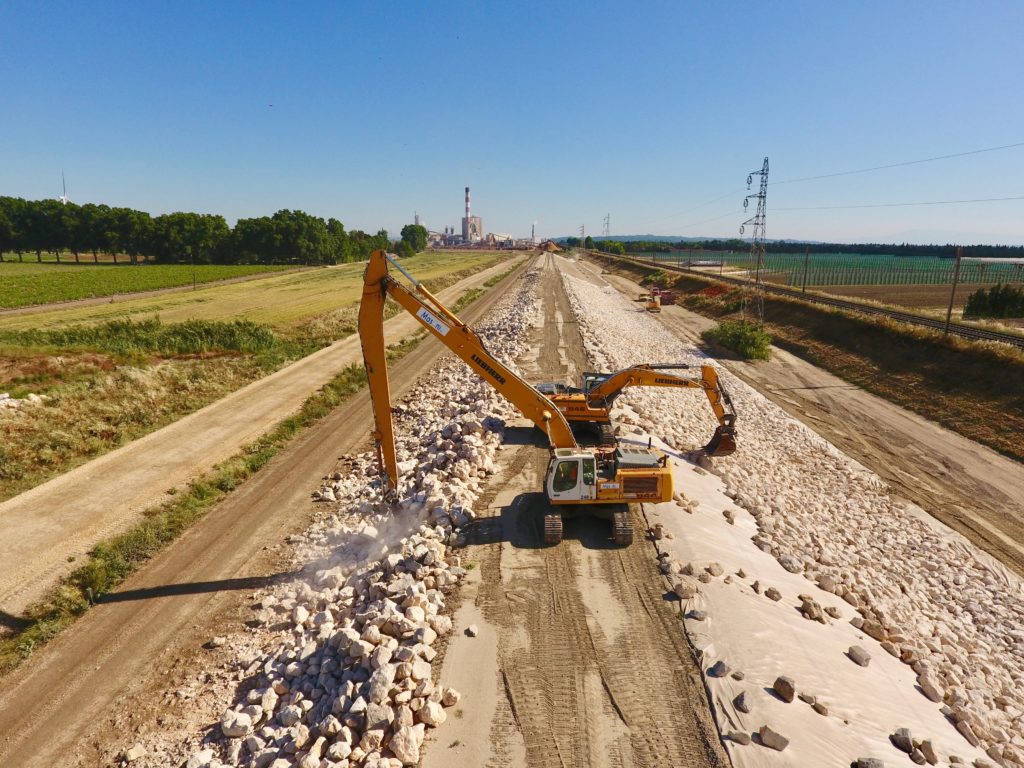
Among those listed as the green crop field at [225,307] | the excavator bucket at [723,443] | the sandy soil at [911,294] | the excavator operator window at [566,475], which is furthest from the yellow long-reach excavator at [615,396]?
the sandy soil at [911,294]

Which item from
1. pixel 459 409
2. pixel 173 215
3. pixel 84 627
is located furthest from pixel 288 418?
pixel 173 215

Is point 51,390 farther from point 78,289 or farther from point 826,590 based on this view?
point 78,289

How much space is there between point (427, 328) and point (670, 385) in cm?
730

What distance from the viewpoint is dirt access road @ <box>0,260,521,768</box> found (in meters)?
9.27

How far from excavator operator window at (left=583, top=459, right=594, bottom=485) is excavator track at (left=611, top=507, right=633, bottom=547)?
3.84 feet

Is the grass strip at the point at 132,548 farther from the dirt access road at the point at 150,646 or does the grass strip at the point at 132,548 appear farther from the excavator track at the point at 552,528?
the excavator track at the point at 552,528

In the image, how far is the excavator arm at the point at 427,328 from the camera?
1296 centimetres

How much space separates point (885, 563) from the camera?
15734 mm

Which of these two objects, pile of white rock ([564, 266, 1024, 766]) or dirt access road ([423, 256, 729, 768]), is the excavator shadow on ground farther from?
pile of white rock ([564, 266, 1024, 766])

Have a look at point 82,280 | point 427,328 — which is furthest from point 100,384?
point 82,280

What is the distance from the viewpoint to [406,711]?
828cm

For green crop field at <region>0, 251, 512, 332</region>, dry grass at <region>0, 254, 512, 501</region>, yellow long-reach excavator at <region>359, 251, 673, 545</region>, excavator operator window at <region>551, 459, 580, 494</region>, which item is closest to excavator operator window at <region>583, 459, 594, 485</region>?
yellow long-reach excavator at <region>359, 251, 673, 545</region>

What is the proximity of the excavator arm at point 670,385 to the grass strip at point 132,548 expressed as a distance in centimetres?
1290

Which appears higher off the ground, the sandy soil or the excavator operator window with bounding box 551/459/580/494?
the sandy soil
